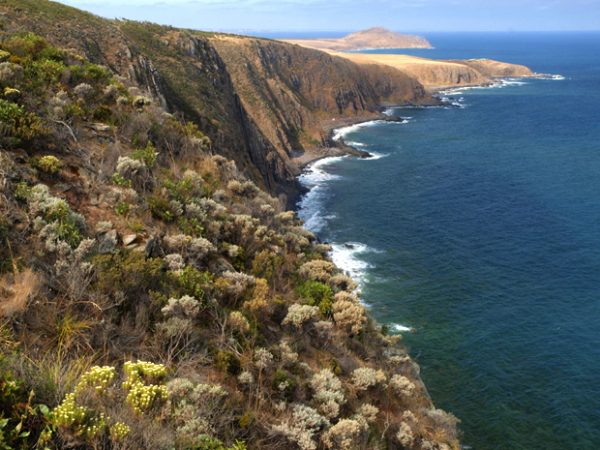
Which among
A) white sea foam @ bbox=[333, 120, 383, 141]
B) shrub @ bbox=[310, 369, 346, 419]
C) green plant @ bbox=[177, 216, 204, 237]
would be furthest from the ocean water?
green plant @ bbox=[177, 216, 204, 237]

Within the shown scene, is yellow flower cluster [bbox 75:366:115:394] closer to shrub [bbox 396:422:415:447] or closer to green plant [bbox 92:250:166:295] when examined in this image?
green plant [bbox 92:250:166:295]

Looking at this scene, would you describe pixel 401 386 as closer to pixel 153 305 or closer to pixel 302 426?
pixel 302 426

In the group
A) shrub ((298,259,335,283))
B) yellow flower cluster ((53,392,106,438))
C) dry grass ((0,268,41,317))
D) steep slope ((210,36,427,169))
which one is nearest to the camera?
yellow flower cluster ((53,392,106,438))

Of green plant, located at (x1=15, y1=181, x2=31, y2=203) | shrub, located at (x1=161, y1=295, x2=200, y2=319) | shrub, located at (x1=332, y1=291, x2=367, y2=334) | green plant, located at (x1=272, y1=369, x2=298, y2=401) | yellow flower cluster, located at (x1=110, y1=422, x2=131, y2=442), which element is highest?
green plant, located at (x1=15, y1=181, x2=31, y2=203)

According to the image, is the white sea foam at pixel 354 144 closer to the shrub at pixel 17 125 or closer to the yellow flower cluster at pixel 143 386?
the shrub at pixel 17 125

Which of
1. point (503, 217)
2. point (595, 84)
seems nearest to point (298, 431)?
point (503, 217)

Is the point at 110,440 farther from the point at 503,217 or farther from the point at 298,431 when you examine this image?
the point at 503,217
